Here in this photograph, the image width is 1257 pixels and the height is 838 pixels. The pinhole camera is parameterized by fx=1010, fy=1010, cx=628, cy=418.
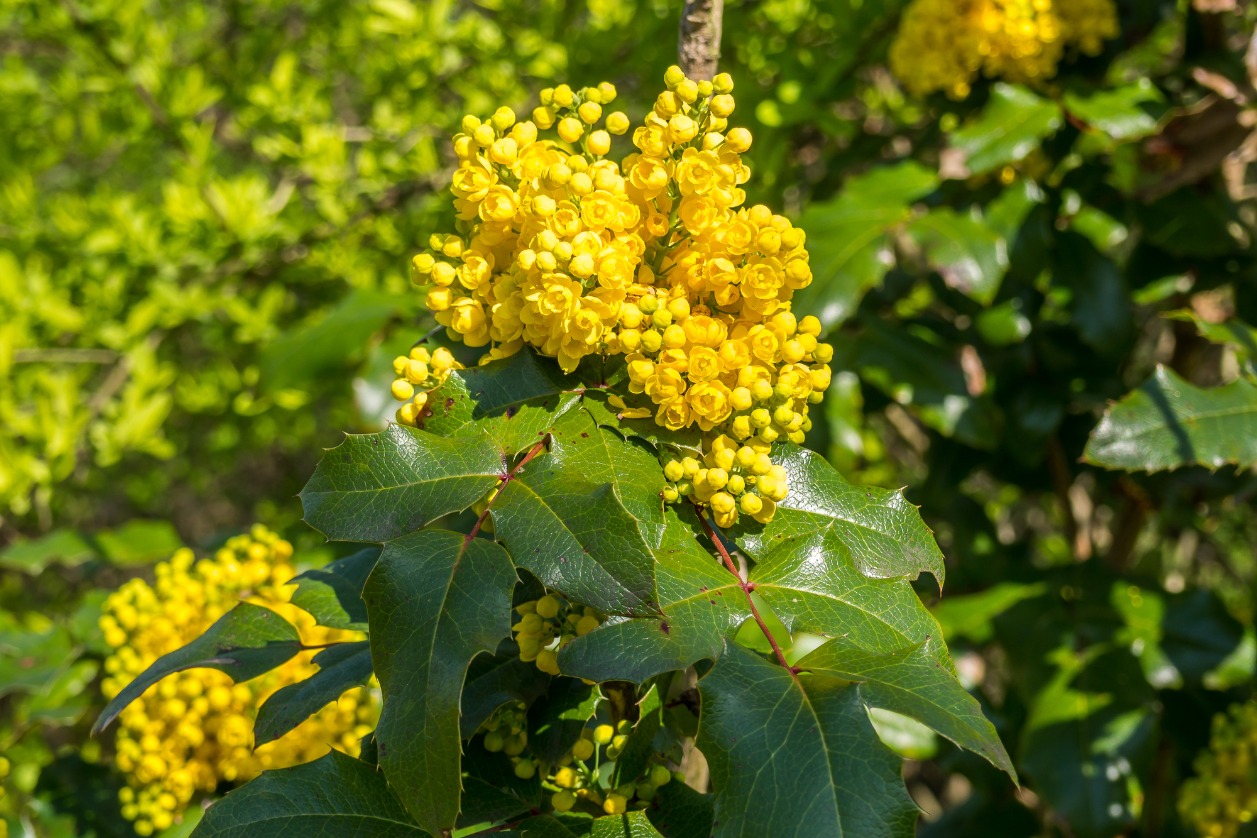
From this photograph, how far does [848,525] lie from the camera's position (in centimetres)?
83

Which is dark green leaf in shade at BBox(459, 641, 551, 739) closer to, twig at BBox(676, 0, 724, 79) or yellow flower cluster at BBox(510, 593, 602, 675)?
yellow flower cluster at BBox(510, 593, 602, 675)

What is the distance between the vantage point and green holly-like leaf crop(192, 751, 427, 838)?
78 centimetres

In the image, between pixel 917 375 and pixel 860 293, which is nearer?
pixel 860 293

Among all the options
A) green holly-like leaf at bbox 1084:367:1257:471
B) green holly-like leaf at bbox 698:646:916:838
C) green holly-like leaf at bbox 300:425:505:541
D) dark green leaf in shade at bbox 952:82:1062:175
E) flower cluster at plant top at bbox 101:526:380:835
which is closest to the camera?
green holly-like leaf at bbox 698:646:916:838

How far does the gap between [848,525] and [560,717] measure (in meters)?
0.29

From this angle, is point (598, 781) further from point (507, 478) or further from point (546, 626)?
point (507, 478)

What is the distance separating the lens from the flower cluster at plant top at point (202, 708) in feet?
3.79

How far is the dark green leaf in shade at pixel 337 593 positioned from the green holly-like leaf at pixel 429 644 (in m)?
0.22

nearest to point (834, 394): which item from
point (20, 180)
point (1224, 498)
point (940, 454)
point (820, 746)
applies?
point (940, 454)

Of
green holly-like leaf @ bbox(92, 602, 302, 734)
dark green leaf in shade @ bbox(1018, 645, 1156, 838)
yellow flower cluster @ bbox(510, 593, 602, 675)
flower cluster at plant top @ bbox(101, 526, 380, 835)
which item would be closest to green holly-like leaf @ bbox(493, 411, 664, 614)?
yellow flower cluster @ bbox(510, 593, 602, 675)

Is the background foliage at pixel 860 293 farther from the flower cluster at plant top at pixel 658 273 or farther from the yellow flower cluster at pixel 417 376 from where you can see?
the yellow flower cluster at pixel 417 376

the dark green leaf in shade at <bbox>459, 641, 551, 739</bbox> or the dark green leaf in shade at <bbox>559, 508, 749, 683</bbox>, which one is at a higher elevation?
the dark green leaf in shade at <bbox>559, 508, 749, 683</bbox>

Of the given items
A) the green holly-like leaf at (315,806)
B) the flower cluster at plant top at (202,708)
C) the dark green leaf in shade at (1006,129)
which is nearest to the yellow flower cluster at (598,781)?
the green holly-like leaf at (315,806)

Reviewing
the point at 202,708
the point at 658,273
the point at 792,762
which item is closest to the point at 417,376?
the point at 658,273
